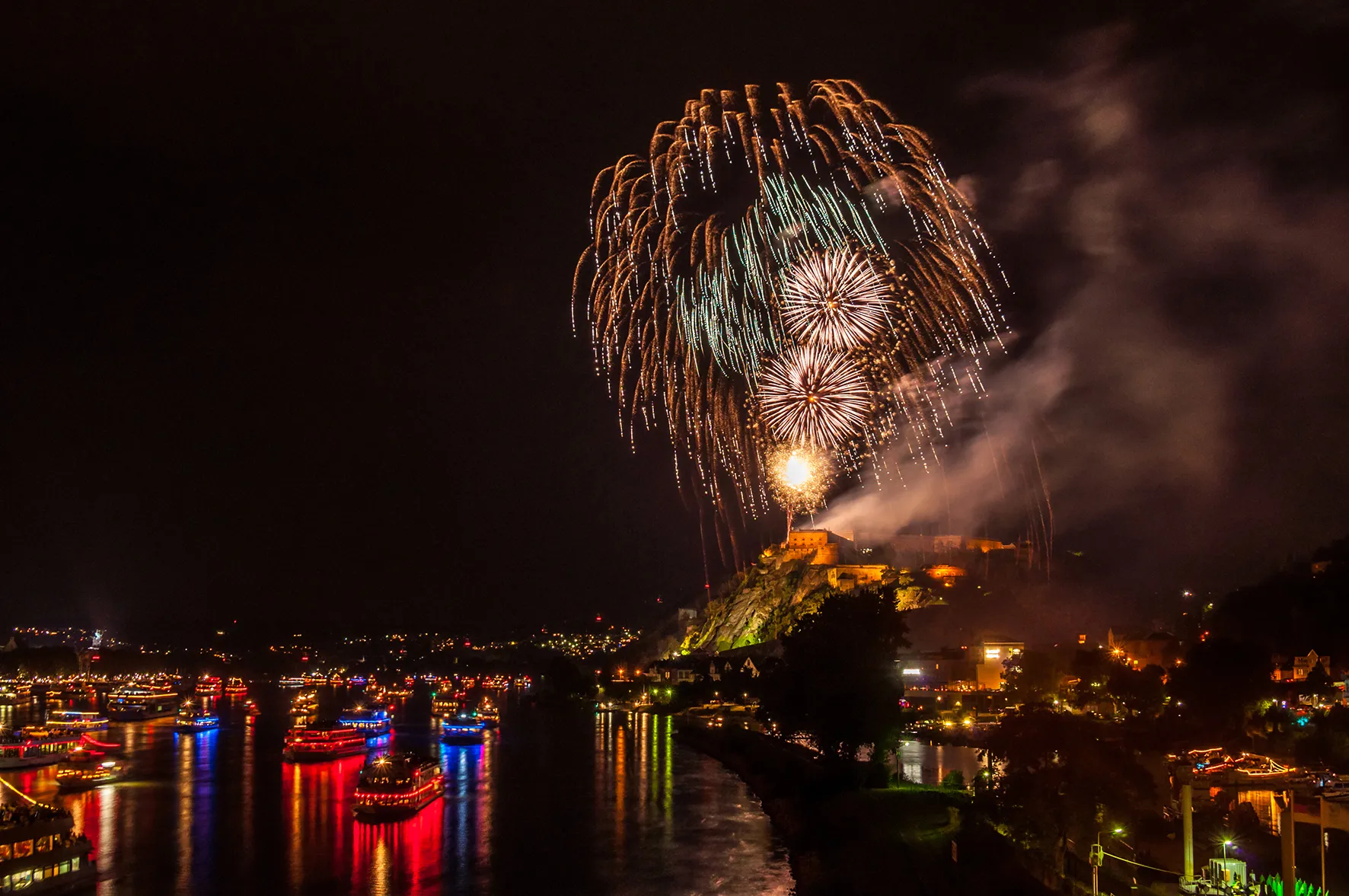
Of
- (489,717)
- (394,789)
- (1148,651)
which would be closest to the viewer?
(394,789)

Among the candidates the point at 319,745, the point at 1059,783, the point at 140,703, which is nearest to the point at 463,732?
the point at 319,745

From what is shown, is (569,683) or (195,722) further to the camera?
(569,683)

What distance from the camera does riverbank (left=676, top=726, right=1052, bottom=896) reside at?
1570cm

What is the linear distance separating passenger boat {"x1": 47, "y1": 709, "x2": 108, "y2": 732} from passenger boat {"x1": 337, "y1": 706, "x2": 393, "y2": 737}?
10.9 meters

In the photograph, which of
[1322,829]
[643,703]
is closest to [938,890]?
[1322,829]

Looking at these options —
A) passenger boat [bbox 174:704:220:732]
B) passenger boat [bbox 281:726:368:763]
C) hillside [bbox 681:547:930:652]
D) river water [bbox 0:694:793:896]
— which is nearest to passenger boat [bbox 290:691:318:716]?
passenger boat [bbox 174:704:220:732]

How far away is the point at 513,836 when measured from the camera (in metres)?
27.4

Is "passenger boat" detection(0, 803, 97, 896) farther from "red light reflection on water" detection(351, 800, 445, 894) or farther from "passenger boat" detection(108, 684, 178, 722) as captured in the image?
"passenger boat" detection(108, 684, 178, 722)

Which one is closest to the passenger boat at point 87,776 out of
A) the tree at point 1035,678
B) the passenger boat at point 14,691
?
the tree at point 1035,678

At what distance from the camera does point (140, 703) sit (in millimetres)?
71062

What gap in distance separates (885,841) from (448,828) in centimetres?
1299

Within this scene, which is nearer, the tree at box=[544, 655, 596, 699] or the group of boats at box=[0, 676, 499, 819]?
the group of boats at box=[0, 676, 499, 819]

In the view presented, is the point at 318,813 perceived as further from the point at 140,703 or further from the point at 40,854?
the point at 140,703

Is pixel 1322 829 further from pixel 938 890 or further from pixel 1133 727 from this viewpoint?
pixel 1133 727
